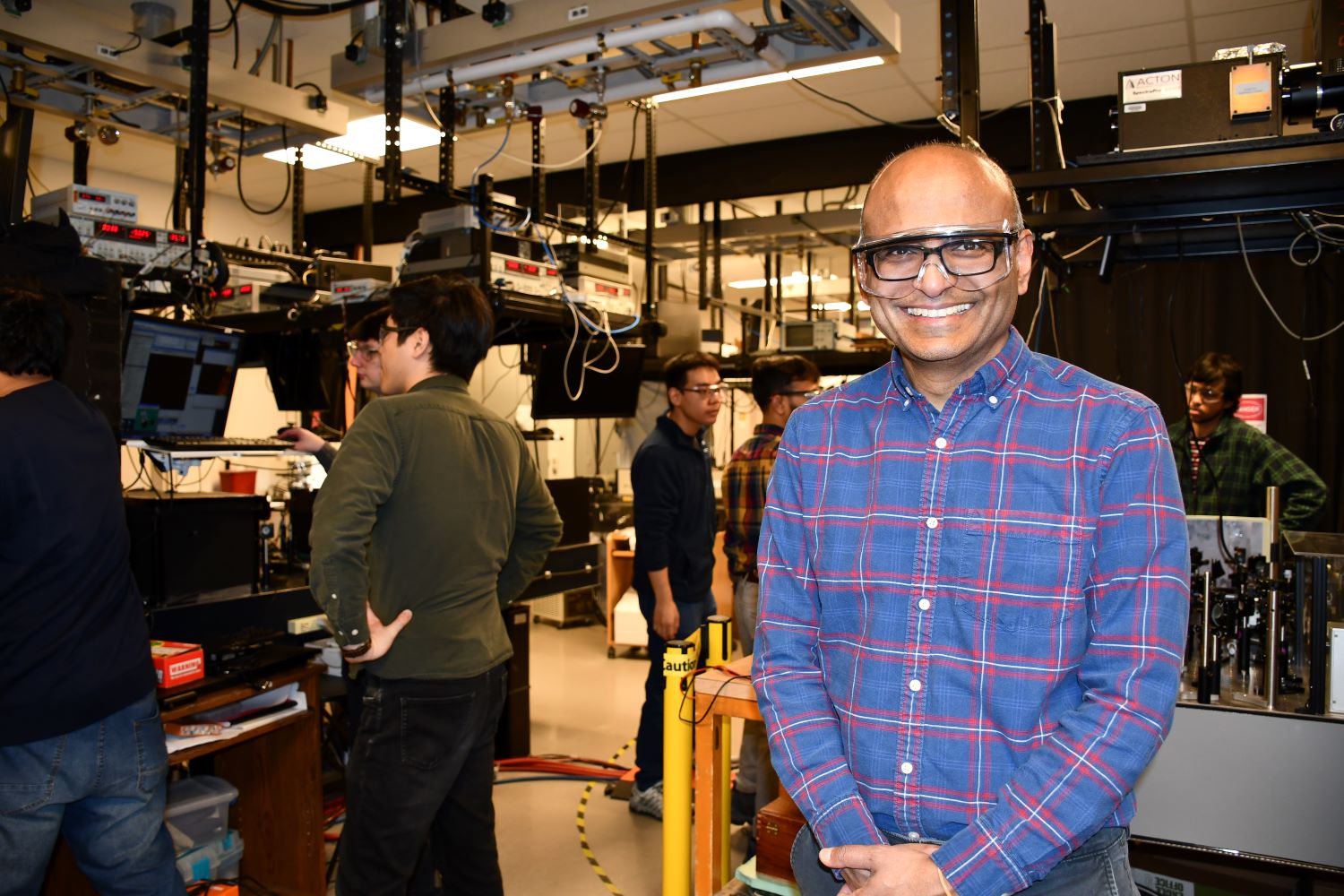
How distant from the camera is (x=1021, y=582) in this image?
110 cm

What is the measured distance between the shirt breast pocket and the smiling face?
24cm

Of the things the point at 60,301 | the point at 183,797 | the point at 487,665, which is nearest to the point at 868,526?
the point at 487,665

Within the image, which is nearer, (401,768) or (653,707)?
(401,768)

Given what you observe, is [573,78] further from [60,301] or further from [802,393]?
[60,301]

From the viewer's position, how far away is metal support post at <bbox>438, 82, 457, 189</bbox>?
3178mm

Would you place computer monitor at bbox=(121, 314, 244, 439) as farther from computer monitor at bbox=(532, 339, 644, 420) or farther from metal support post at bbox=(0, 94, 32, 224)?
computer monitor at bbox=(532, 339, 644, 420)

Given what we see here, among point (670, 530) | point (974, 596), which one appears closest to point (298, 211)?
point (670, 530)

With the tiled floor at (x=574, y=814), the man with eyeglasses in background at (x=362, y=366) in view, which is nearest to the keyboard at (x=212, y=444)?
the man with eyeglasses in background at (x=362, y=366)

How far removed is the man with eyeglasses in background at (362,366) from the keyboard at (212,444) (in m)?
0.04

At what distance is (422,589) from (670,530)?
5.31 feet

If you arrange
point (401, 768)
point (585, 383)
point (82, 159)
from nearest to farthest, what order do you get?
point (401, 768) < point (82, 159) < point (585, 383)

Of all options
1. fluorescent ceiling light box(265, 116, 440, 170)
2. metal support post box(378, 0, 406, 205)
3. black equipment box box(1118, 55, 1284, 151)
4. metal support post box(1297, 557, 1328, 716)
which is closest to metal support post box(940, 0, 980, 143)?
black equipment box box(1118, 55, 1284, 151)

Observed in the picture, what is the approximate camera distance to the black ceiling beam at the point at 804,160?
210 inches

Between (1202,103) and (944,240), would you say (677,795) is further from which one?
(1202,103)
